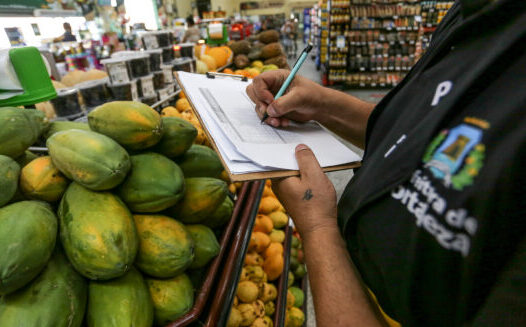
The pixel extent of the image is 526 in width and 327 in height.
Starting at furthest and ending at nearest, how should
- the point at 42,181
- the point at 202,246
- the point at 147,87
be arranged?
1. the point at 147,87
2. the point at 202,246
3. the point at 42,181

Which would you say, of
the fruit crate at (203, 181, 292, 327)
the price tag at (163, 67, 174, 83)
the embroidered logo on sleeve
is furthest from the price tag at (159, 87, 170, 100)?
the embroidered logo on sleeve

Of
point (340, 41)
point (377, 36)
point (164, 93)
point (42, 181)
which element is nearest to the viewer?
point (42, 181)

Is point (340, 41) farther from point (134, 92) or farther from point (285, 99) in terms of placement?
point (285, 99)

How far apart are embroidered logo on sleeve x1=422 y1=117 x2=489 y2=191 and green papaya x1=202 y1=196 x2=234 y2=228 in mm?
653

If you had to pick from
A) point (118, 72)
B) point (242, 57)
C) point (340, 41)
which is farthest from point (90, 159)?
point (340, 41)

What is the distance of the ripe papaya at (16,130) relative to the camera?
2.15 feet

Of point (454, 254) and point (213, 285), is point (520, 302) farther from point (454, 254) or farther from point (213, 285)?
point (213, 285)

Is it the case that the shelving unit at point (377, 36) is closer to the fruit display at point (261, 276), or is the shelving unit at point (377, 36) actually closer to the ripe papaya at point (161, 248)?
the fruit display at point (261, 276)

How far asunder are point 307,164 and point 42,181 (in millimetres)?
586

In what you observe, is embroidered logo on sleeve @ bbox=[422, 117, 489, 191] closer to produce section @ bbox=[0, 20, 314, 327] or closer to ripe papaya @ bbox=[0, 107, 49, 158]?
produce section @ bbox=[0, 20, 314, 327]

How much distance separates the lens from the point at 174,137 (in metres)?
0.83

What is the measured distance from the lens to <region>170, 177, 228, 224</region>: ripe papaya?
0.81 metres

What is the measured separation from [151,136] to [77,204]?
225 millimetres

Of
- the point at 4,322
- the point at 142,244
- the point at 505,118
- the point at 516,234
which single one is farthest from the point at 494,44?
the point at 4,322
